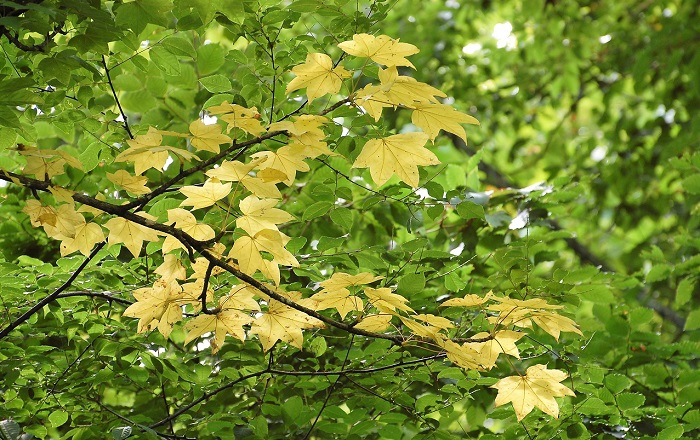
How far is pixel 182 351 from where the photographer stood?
167cm

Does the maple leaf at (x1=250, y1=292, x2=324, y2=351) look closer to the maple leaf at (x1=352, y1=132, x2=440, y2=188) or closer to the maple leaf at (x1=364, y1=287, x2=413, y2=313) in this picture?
the maple leaf at (x1=364, y1=287, x2=413, y2=313)

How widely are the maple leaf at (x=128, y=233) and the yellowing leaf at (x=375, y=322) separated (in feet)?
1.22

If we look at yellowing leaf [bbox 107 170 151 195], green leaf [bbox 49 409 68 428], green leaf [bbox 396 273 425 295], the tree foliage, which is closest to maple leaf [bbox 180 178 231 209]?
the tree foliage

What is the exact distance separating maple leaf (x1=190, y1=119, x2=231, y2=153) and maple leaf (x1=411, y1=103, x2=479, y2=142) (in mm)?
297

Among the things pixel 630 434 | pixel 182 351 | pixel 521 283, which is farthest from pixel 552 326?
pixel 182 351

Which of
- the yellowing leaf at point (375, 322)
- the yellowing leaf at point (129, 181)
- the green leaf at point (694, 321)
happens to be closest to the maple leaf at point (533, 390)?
the yellowing leaf at point (375, 322)

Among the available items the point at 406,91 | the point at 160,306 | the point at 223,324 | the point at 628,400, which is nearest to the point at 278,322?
the point at 223,324

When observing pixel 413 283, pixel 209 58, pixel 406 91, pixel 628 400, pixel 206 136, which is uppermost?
pixel 406 91

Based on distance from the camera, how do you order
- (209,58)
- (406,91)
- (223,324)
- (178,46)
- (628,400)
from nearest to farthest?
(406,91) → (223,324) → (178,46) → (628,400) → (209,58)

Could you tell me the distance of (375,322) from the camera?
44.6 inches

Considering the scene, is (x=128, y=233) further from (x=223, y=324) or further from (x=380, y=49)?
(x=380, y=49)

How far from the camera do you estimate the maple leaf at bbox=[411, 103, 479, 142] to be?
1078mm

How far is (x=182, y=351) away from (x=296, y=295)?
0.62 m

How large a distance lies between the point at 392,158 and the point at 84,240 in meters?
0.54
